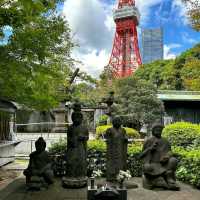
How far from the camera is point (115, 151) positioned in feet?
28.3

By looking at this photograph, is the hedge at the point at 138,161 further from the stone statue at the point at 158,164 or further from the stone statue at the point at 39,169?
the stone statue at the point at 39,169

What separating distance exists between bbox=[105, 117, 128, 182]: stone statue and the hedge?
1.55 meters

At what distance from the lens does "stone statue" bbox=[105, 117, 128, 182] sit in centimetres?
858

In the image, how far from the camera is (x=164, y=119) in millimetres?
23484

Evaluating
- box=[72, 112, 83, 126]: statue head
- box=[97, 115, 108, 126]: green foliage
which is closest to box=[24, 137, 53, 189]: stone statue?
box=[72, 112, 83, 126]: statue head

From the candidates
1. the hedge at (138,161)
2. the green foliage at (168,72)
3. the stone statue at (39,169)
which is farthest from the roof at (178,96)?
the stone statue at (39,169)

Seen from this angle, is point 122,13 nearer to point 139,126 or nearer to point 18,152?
point 139,126

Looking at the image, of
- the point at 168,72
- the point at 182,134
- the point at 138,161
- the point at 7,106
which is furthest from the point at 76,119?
the point at 168,72

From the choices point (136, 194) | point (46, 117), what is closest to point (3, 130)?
point (136, 194)

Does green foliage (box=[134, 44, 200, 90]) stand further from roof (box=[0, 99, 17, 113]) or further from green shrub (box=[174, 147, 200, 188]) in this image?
green shrub (box=[174, 147, 200, 188])

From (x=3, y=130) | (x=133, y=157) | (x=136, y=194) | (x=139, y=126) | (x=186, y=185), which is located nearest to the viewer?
(x=136, y=194)

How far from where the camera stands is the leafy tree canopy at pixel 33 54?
721cm

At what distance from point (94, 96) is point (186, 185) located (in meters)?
26.9

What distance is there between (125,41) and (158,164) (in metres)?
61.3
